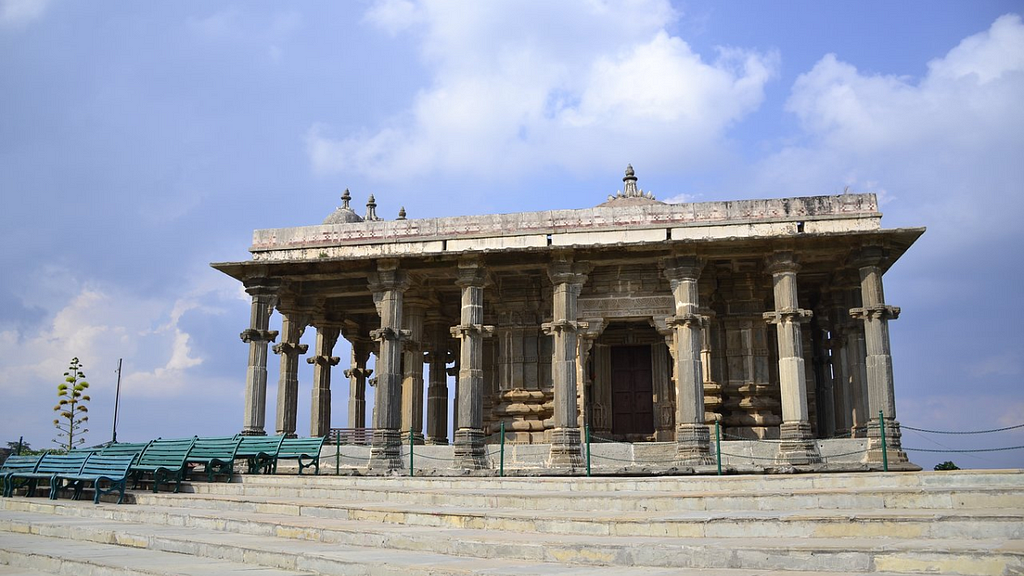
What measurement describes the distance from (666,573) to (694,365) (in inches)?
512

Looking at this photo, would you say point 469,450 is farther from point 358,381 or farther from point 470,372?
point 358,381

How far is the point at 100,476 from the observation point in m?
14.1

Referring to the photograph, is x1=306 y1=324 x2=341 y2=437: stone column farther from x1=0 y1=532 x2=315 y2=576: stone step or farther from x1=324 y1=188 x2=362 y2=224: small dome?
x1=0 y1=532 x2=315 y2=576: stone step

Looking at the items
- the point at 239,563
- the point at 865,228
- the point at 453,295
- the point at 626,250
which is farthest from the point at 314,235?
the point at 239,563

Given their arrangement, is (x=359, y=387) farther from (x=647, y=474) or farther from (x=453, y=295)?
(x=647, y=474)

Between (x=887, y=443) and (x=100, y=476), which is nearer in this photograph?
(x=100, y=476)

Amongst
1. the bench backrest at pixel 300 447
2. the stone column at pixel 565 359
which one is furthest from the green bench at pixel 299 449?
the stone column at pixel 565 359

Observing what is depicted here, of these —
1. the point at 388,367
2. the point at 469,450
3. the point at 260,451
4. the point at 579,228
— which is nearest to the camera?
the point at 260,451

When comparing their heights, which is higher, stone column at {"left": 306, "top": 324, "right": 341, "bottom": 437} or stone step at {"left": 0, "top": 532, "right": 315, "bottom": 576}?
stone column at {"left": 306, "top": 324, "right": 341, "bottom": 437}

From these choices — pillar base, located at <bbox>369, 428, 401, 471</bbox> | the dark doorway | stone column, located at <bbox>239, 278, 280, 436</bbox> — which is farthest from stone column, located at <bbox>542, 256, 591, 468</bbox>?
stone column, located at <bbox>239, 278, 280, 436</bbox>

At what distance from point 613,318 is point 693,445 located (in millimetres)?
4122

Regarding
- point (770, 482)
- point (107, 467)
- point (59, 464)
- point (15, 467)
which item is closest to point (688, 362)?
point (770, 482)

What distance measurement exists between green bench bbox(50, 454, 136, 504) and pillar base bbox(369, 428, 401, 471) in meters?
6.10

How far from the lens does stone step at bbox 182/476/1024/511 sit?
955cm
